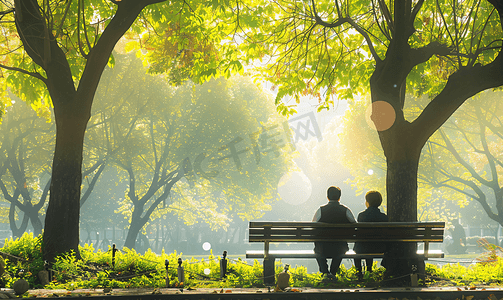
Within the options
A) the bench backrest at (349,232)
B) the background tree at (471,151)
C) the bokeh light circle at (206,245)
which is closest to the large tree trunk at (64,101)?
the bench backrest at (349,232)

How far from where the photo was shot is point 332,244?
6738mm

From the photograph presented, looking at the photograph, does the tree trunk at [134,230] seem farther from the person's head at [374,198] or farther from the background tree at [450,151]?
the person's head at [374,198]

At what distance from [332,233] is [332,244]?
0.42 meters

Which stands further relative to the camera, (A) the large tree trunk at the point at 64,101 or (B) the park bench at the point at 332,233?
(A) the large tree trunk at the point at 64,101

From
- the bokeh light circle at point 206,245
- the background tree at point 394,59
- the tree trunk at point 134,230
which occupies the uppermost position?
the background tree at point 394,59

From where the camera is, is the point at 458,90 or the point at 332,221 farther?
the point at 458,90

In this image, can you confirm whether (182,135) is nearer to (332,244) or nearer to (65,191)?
(65,191)

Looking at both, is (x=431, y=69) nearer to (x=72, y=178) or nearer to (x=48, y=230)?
(x=72, y=178)

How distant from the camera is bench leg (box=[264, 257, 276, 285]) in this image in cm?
627

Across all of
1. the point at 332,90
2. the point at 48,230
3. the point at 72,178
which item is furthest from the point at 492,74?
the point at 48,230

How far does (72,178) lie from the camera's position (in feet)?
25.4

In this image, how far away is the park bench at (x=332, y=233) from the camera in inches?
247

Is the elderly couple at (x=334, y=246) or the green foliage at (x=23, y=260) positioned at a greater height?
the elderly couple at (x=334, y=246)

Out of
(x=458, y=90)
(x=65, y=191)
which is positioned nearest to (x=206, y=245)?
(x=65, y=191)
